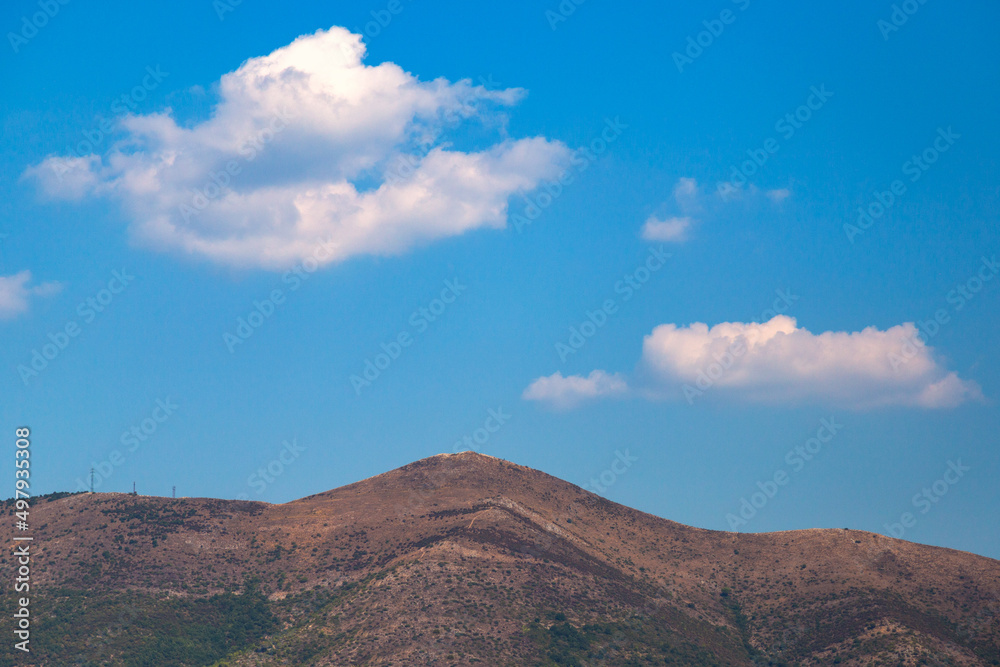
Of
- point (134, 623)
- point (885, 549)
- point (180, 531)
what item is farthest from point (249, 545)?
point (885, 549)

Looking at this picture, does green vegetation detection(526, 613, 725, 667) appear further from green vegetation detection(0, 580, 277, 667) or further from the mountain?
green vegetation detection(0, 580, 277, 667)

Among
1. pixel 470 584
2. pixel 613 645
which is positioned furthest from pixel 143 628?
pixel 613 645

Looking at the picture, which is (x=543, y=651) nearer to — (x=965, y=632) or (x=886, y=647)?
(x=886, y=647)

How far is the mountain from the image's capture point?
403ft

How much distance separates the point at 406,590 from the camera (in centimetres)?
12875

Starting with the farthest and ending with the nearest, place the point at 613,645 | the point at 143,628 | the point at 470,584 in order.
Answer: the point at 470,584, the point at 613,645, the point at 143,628

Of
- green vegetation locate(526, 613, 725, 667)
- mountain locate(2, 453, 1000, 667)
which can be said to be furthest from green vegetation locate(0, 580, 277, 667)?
green vegetation locate(526, 613, 725, 667)

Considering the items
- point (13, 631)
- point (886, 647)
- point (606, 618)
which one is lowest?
point (886, 647)

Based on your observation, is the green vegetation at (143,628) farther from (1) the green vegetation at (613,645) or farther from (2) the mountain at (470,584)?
(1) the green vegetation at (613,645)

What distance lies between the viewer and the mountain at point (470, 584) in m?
123

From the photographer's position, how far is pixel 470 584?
13012cm

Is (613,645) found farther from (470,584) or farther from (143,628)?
(143,628)

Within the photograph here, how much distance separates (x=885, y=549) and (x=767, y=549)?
18183 mm

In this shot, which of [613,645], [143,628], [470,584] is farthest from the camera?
[470,584]
